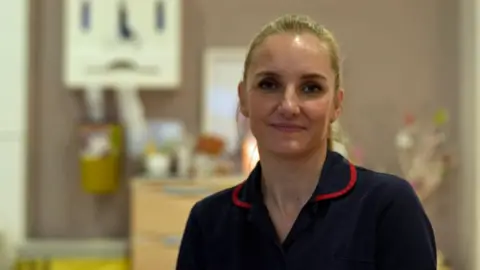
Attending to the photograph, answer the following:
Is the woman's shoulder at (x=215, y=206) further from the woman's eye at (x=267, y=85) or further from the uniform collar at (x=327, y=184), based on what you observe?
the woman's eye at (x=267, y=85)

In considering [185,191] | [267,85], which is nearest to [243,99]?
[267,85]

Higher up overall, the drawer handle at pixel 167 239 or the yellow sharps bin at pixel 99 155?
the yellow sharps bin at pixel 99 155

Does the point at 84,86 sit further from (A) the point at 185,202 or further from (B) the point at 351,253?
(B) the point at 351,253

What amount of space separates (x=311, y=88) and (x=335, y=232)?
7.6 inches

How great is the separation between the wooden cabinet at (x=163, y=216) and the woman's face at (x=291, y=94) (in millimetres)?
1528

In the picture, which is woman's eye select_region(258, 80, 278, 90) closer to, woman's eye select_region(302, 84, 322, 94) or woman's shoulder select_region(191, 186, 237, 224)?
woman's eye select_region(302, 84, 322, 94)

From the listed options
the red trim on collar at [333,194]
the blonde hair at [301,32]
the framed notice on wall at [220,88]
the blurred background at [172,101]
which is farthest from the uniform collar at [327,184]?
the framed notice on wall at [220,88]

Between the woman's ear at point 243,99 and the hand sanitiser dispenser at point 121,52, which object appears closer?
the woman's ear at point 243,99

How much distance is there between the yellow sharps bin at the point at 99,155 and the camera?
2.56 m

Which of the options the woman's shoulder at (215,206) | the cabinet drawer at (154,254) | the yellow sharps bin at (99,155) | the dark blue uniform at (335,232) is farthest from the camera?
the yellow sharps bin at (99,155)

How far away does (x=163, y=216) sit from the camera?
244cm

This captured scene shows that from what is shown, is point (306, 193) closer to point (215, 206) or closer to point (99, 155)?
point (215, 206)

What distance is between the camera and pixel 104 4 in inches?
103

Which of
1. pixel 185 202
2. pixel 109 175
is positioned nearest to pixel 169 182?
pixel 185 202
